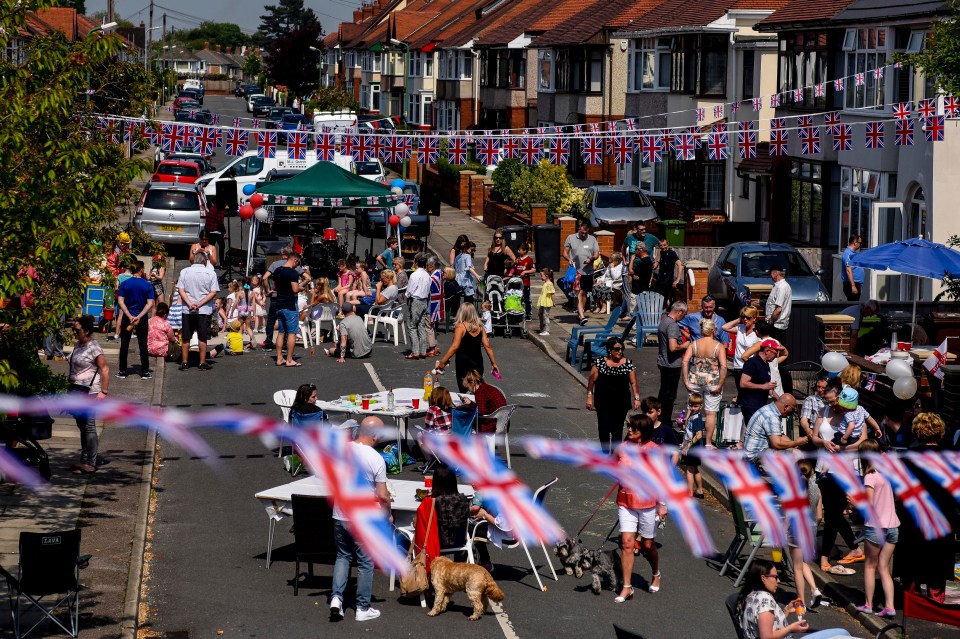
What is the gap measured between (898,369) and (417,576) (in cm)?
765

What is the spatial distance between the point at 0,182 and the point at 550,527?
567 centimetres

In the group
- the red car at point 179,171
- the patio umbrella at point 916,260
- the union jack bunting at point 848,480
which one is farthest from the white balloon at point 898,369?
the red car at point 179,171

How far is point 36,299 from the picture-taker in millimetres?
12711

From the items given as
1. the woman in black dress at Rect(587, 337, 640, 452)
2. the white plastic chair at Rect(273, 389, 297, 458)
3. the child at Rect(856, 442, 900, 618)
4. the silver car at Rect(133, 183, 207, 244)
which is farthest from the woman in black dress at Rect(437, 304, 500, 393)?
the silver car at Rect(133, 183, 207, 244)

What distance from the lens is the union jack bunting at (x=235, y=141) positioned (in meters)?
28.5

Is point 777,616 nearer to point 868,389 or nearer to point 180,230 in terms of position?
point 868,389

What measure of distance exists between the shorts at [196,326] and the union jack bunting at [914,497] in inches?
514

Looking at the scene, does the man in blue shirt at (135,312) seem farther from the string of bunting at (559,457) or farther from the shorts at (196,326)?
the string of bunting at (559,457)

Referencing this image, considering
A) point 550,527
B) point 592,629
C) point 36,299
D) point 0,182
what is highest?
point 0,182

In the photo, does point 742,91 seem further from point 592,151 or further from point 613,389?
point 613,389

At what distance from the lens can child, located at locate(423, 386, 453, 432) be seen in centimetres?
1435

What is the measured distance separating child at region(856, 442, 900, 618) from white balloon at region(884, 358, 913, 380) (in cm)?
489

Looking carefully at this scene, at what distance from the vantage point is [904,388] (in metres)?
15.8

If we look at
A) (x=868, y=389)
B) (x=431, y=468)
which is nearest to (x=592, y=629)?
(x=431, y=468)
